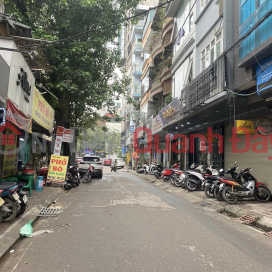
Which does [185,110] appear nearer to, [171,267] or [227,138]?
[227,138]

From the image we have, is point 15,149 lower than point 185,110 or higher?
lower

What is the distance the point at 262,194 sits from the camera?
29.4ft

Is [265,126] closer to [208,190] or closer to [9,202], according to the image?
[208,190]

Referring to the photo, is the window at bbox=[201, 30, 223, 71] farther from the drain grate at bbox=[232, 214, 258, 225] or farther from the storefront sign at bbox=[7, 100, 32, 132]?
the storefront sign at bbox=[7, 100, 32, 132]

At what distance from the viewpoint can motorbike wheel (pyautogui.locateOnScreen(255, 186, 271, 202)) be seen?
350 inches

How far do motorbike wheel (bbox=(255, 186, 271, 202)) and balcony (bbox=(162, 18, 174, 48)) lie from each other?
15.8 m

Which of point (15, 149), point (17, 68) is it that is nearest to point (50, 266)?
point (17, 68)

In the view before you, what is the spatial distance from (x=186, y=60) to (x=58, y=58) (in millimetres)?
7882

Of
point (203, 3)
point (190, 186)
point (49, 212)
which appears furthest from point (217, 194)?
point (203, 3)

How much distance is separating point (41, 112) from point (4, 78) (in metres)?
4.33

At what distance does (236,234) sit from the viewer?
5328 millimetres

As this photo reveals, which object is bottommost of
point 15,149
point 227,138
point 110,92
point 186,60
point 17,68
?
point 15,149

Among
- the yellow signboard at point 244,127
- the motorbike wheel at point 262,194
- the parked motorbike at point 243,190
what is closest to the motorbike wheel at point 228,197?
the parked motorbike at point 243,190

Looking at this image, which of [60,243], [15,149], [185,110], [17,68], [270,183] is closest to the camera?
[60,243]
